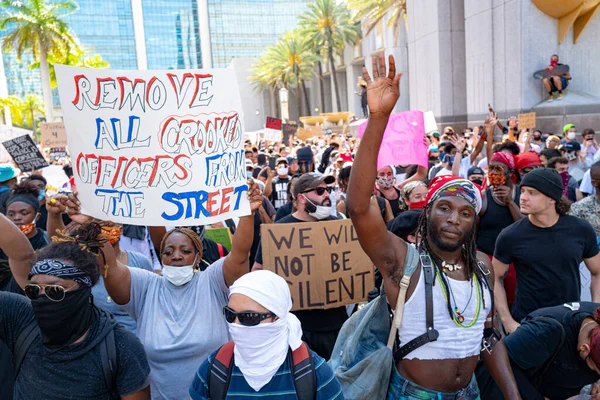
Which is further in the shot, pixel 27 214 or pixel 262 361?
pixel 27 214

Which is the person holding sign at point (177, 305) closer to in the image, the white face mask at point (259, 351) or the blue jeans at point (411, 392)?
the white face mask at point (259, 351)

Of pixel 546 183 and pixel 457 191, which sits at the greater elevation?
pixel 457 191

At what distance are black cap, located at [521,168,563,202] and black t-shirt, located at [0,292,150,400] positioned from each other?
2749 millimetres

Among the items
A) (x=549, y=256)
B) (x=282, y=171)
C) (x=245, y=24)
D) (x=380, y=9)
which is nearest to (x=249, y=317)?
(x=549, y=256)

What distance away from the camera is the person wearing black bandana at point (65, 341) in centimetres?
220

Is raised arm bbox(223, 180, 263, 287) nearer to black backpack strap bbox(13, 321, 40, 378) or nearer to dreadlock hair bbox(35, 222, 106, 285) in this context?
dreadlock hair bbox(35, 222, 106, 285)

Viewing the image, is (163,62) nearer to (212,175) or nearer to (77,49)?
(77,49)

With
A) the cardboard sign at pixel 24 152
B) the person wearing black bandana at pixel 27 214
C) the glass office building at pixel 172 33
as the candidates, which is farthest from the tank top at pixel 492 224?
the glass office building at pixel 172 33

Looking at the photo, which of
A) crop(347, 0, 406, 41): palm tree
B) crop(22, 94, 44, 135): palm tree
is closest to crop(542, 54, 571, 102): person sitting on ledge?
crop(347, 0, 406, 41): palm tree

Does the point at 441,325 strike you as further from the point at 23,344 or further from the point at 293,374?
the point at 23,344

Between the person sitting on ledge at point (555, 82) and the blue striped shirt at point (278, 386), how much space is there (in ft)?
59.6

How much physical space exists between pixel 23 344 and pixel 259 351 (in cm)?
106

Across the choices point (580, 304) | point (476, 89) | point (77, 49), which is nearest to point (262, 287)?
point (580, 304)

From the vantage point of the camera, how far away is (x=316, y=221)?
4121 mm
